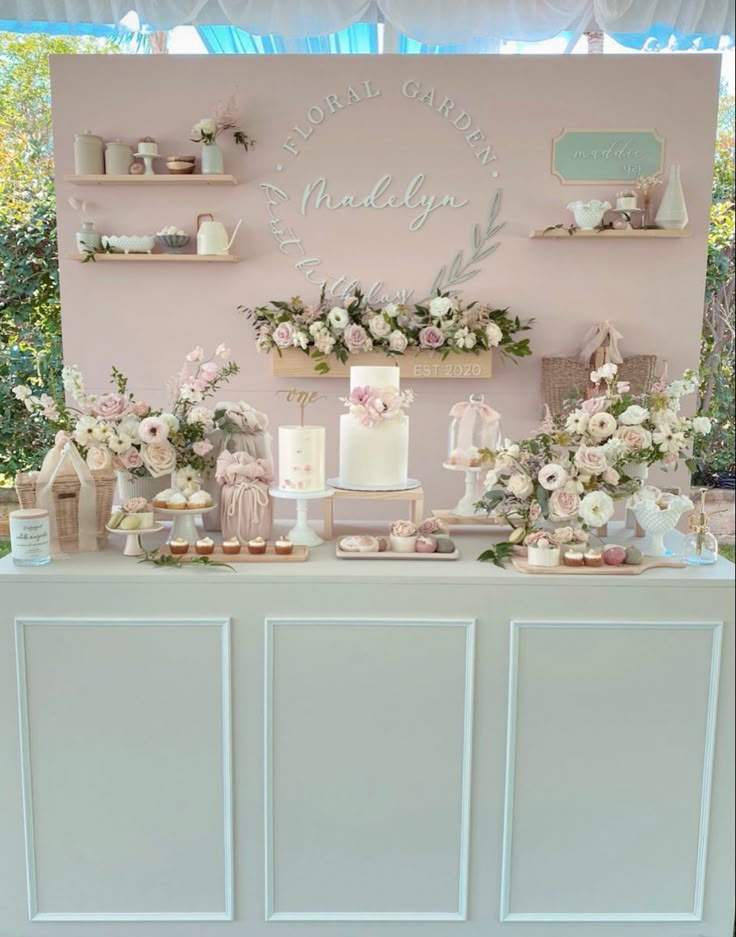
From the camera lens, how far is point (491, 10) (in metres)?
3.58

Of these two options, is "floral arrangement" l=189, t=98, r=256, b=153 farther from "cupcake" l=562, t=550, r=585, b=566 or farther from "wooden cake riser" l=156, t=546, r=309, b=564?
"cupcake" l=562, t=550, r=585, b=566

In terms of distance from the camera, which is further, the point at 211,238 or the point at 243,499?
the point at 211,238

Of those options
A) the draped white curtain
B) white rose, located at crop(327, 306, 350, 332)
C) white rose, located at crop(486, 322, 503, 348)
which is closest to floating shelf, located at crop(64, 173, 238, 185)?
the draped white curtain

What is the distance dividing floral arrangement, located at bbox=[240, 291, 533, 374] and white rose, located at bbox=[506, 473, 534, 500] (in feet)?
6.47

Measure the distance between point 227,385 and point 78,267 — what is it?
90 centimetres

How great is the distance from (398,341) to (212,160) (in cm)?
119

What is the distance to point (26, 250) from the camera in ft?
17.5

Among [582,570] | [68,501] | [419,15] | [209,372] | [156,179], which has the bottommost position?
[582,570]

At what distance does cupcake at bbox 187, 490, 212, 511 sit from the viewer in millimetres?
2062

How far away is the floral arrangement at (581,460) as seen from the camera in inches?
77.1

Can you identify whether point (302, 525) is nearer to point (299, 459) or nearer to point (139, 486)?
point (299, 459)

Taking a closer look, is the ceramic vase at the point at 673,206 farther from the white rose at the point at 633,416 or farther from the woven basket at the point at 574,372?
the white rose at the point at 633,416

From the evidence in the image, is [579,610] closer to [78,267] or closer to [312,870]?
[312,870]

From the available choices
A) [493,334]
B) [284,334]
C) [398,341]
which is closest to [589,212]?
[493,334]
